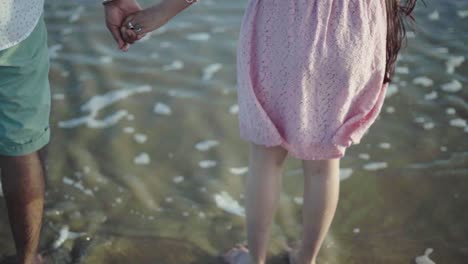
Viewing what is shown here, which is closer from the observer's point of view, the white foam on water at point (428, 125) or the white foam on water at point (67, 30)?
the white foam on water at point (428, 125)

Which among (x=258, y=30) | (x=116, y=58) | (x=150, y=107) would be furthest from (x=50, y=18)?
(x=258, y=30)

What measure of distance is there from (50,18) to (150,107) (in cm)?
133

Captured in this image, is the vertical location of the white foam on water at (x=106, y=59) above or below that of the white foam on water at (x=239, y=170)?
above

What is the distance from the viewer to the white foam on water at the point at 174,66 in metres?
3.59

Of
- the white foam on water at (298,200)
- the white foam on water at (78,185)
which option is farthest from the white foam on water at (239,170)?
the white foam on water at (78,185)

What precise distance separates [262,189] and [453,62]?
2127 mm

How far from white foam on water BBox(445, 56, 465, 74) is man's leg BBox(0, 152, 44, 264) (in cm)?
248

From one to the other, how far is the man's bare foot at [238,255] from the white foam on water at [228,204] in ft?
0.79

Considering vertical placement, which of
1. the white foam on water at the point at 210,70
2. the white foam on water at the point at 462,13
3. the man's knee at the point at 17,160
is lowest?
the white foam on water at the point at 462,13

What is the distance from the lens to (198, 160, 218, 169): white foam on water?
2834 mm

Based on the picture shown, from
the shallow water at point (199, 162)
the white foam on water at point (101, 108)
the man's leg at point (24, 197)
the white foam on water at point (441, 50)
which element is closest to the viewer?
the man's leg at point (24, 197)

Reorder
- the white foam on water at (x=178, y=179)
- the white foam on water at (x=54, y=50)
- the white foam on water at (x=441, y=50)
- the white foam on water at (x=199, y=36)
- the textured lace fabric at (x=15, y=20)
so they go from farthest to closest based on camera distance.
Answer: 1. the white foam on water at (x=199, y=36)
2. the white foam on water at (x=441, y=50)
3. the white foam on water at (x=54, y=50)
4. the white foam on water at (x=178, y=179)
5. the textured lace fabric at (x=15, y=20)

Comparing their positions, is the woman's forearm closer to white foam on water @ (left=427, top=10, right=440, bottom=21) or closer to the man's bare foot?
the man's bare foot

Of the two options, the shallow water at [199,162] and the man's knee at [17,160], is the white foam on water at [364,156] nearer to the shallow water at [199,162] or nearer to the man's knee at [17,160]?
the shallow water at [199,162]
